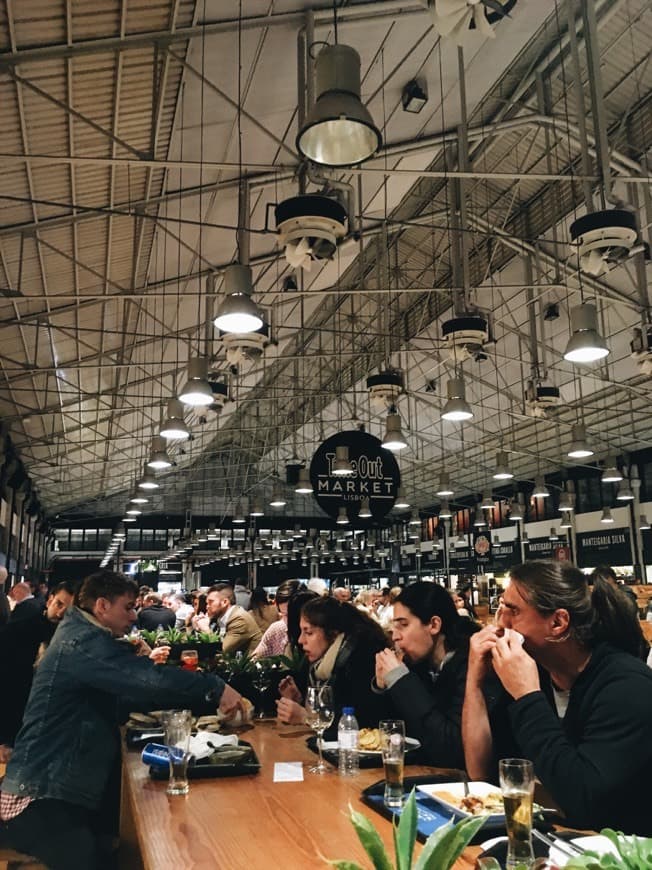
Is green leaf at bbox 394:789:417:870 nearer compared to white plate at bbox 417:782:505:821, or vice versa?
green leaf at bbox 394:789:417:870

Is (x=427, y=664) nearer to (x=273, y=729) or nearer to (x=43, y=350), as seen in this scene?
(x=273, y=729)

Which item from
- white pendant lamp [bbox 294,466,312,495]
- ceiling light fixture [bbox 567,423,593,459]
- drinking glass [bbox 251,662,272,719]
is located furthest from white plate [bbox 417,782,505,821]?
white pendant lamp [bbox 294,466,312,495]

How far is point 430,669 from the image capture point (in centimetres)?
318

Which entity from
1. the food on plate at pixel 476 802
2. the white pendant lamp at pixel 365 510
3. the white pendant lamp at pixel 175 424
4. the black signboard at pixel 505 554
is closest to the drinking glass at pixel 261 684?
the food on plate at pixel 476 802

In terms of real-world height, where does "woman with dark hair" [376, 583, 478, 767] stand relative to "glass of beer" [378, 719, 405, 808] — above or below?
above

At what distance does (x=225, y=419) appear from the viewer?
973 inches

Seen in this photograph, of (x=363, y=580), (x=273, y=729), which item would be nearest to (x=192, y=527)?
(x=363, y=580)

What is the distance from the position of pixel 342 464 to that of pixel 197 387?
2.09 m

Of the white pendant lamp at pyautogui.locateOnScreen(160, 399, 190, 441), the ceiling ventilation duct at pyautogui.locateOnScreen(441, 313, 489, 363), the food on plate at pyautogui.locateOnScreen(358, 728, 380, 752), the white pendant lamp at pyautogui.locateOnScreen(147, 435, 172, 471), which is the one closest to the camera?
the food on plate at pyautogui.locateOnScreen(358, 728, 380, 752)

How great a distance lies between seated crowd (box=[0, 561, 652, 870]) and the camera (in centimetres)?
194

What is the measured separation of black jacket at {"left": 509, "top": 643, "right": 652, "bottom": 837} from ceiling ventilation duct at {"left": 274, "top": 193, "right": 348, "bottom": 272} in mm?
3313

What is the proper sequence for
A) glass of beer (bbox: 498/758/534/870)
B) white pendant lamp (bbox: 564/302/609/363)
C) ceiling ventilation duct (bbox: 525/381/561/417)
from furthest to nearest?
ceiling ventilation duct (bbox: 525/381/561/417)
white pendant lamp (bbox: 564/302/609/363)
glass of beer (bbox: 498/758/534/870)

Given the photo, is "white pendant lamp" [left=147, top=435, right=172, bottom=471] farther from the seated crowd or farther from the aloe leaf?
the aloe leaf

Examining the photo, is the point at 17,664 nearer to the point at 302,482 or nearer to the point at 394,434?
the point at 394,434
